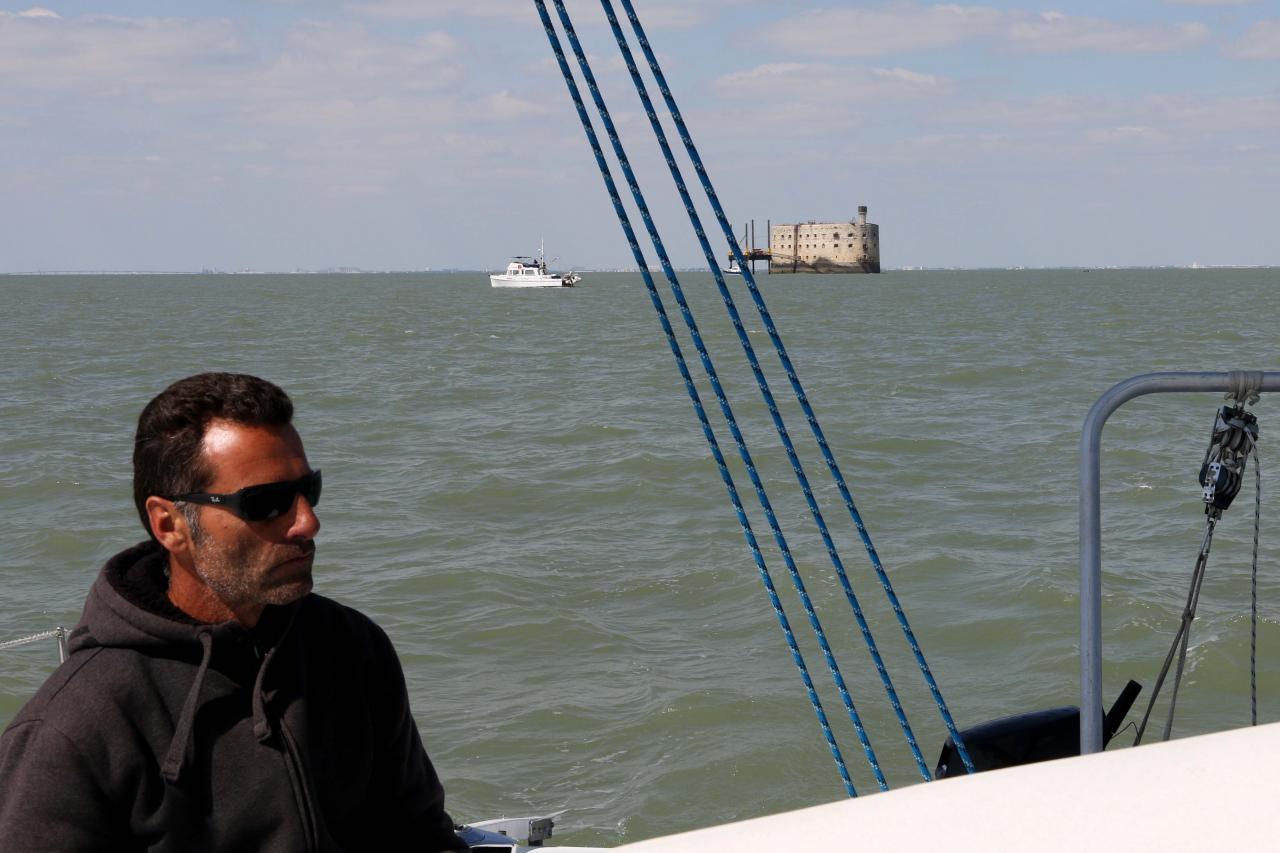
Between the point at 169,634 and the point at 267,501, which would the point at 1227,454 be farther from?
the point at 169,634

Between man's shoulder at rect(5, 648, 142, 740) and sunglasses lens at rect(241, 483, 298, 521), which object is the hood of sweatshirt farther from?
sunglasses lens at rect(241, 483, 298, 521)

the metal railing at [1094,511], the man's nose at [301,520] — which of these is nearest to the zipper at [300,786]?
the man's nose at [301,520]

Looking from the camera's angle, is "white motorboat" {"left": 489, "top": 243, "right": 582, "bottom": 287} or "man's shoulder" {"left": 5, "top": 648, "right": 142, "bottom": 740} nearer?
"man's shoulder" {"left": 5, "top": 648, "right": 142, "bottom": 740}

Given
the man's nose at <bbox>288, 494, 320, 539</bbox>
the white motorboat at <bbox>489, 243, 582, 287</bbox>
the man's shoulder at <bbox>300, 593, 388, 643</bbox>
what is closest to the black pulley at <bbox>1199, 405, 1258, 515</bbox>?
the man's shoulder at <bbox>300, 593, 388, 643</bbox>

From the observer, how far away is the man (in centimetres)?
172

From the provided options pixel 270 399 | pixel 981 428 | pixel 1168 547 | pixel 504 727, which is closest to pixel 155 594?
pixel 270 399

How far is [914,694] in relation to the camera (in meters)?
8.13

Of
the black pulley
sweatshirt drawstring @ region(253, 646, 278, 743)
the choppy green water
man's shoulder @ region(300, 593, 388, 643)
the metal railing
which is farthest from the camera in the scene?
the choppy green water

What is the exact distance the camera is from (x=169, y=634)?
70.3 inches

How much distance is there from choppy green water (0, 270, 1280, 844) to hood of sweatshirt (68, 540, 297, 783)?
4.75 metres

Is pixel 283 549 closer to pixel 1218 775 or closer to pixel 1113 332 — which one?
pixel 1218 775

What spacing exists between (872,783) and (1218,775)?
6.27 meters

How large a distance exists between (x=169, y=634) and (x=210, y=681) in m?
0.08

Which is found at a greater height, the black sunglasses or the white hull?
the white hull
